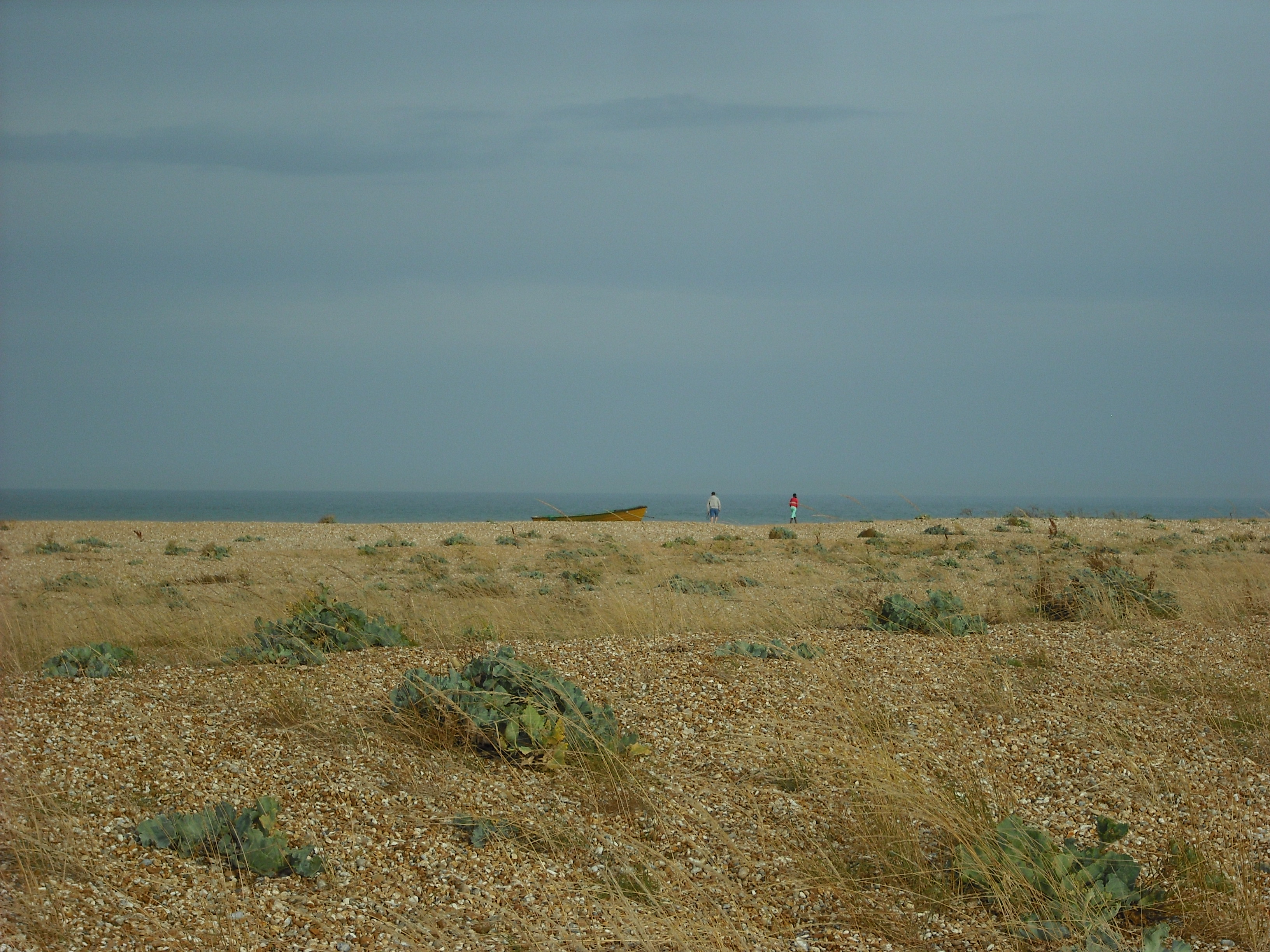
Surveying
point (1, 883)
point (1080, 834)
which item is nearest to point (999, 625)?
point (1080, 834)

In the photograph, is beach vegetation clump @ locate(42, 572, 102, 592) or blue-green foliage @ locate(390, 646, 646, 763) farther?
beach vegetation clump @ locate(42, 572, 102, 592)

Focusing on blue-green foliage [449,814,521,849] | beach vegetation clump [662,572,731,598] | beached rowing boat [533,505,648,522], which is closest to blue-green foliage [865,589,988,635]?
beach vegetation clump [662,572,731,598]

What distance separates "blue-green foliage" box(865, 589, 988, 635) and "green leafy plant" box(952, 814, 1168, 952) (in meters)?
4.32

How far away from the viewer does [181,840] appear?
3.78 metres

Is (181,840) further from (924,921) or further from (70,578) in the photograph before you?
(70,578)

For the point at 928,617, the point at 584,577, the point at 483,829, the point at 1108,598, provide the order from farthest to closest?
1. the point at 584,577
2. the point at 1108,598
3. the point at 928,617
4. the point at 483,829

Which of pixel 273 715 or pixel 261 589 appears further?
pixel 261 589

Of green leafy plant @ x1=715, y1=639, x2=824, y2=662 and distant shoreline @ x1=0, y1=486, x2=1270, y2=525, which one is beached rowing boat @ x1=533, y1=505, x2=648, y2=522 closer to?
distant shoreline @ x1=0, y1=486, x2=1270, y2=525

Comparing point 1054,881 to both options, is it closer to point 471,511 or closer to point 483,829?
point 483,829

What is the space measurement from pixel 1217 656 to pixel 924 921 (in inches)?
199

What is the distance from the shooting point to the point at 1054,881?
3424mm

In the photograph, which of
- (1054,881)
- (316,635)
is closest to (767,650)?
(1054,881)

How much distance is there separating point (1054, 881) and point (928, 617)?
4.87 m

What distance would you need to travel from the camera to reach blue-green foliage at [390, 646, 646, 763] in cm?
487
